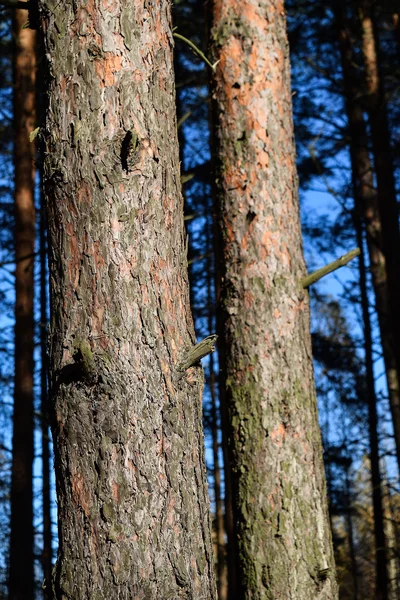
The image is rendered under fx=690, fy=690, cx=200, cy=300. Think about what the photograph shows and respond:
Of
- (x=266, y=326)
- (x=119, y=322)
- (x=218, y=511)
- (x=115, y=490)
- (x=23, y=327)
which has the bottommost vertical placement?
(x=115, y=490)

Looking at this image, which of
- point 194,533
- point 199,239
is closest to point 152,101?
point 194,533

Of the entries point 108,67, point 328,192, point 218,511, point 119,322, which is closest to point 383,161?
point 328,192

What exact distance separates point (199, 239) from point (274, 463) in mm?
11444

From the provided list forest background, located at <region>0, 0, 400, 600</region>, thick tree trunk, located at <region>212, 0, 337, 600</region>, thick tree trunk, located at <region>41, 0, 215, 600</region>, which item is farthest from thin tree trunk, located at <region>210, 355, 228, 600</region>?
thick tree trunk, located at <region>41, 0, 215, 600</region>

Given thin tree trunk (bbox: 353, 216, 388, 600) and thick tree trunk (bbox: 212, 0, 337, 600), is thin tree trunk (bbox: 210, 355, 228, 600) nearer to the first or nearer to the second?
thin tree trunk (bbox: 353, 216, 388, 600)

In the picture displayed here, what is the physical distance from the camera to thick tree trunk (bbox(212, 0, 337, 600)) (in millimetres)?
3814

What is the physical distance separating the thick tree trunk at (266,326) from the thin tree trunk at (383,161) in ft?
15.0

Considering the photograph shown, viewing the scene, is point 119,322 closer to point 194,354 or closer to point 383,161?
point 194,354

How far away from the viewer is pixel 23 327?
30.5 feet

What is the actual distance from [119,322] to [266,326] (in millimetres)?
2041

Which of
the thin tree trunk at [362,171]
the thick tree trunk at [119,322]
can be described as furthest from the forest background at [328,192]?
the thick tree trunk at [119,322]

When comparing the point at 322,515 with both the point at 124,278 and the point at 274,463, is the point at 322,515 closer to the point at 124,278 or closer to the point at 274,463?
the point at 274,463

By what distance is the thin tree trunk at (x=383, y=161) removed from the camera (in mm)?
8672

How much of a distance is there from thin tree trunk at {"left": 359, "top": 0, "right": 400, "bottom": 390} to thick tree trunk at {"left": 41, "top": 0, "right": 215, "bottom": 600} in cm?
670
